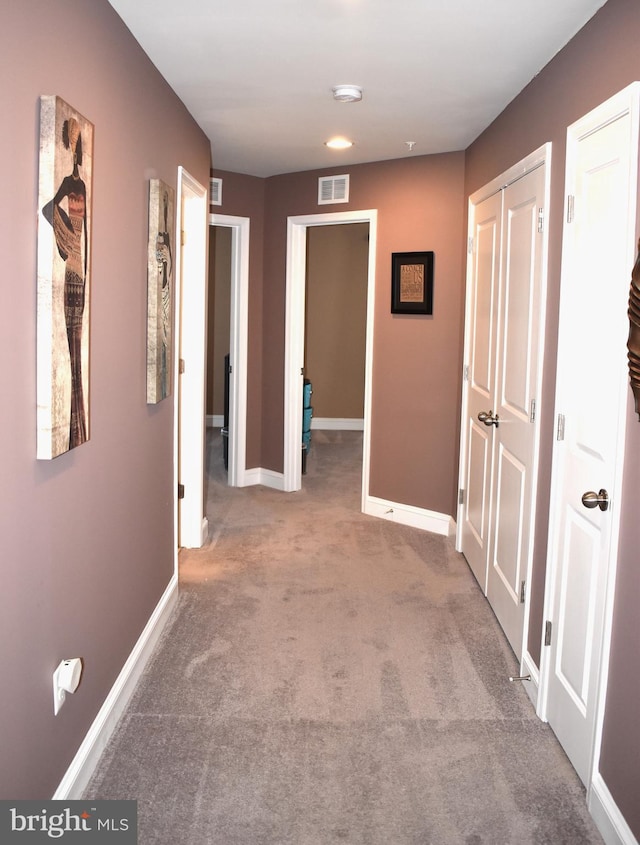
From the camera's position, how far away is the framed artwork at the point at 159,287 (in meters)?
3.14

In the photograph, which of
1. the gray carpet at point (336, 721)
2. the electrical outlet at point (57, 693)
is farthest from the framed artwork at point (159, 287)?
the electrical outlet at point (57, 693)

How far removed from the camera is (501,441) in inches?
148

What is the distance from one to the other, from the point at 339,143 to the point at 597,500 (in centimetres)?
308

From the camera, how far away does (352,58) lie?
309cm

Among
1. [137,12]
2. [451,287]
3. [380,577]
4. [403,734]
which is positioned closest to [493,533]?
[380,577]

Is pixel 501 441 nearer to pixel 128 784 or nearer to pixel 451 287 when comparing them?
pixel 451 287

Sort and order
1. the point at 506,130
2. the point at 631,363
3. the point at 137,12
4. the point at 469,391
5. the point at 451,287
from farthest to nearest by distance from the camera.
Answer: the point at 451,287, the point at 469,391, the point at 506,130, the point at 137,12, the point at 631,363

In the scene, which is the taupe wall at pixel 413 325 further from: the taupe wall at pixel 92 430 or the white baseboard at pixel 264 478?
the taupe wall at pixel 92 430

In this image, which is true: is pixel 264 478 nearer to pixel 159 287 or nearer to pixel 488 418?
pixel 488 418

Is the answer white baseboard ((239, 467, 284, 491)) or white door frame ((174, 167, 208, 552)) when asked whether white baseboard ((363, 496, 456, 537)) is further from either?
white door frame ((174, 167, 208, 552))

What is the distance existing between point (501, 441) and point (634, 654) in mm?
1743

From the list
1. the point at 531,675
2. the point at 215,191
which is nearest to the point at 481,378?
the point at 531,675

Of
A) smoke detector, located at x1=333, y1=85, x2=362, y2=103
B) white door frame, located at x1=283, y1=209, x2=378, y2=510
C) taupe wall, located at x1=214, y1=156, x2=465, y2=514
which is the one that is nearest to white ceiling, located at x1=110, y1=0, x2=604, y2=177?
smoke detector, located at x1=333, y1=85, x2=362, y2=103

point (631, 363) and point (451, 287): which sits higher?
point (451, 287)
